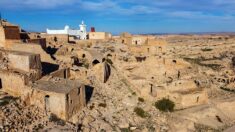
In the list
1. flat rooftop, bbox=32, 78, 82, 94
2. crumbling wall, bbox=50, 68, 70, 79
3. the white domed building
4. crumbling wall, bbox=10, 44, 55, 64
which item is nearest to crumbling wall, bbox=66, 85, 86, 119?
flat rooftop, bbox=32, 78, 82, 94

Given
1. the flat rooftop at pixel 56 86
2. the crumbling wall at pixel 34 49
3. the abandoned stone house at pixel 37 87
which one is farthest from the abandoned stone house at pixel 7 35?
the flat rooftop at pixel 56 86

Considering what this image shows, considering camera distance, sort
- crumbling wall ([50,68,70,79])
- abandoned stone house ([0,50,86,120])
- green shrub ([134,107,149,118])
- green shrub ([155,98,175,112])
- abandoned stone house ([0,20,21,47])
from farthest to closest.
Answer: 1. green shrub ([155,98,175,112])
2. abandoned stone house ([0,20,21,47])
3. green shrub ([134,107,149,118])
4. crumbling wall ([50,68,70,79])
5. abandoned stone house ([0,50,86,120])

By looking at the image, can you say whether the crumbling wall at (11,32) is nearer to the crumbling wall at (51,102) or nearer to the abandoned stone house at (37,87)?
the abandoned stone house at (37,87)

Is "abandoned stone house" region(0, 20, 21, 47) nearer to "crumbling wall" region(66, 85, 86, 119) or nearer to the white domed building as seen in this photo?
"crumbling wall" region(66, 85, 86, 119)

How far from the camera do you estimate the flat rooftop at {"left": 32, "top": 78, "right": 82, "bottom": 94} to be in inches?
791

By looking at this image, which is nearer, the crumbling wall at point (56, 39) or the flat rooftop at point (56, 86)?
the flat rooftop at point (56, 86)

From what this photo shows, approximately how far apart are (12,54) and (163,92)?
14.7m

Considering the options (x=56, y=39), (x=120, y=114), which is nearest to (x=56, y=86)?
(x=120, y=114)

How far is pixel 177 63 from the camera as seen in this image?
3916 centimetres

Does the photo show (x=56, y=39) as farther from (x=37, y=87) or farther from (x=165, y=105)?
(x=37, y=87)

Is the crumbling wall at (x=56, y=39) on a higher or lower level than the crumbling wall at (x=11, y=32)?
lower

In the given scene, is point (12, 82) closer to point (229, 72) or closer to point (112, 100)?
point (112, 100)

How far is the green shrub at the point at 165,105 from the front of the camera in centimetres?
2847

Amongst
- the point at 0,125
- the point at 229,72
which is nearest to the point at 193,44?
the point at 229,72
